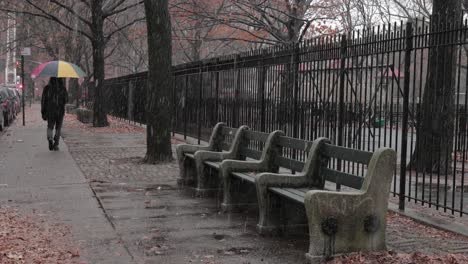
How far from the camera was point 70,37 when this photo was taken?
121ft

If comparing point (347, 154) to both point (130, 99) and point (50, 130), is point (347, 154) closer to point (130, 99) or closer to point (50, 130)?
point (50, 130)

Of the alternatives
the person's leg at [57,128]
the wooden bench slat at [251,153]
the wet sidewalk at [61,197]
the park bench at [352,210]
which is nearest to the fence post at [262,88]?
the wooden bench slat at [251,153]

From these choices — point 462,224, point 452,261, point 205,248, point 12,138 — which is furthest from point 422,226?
point 12,138

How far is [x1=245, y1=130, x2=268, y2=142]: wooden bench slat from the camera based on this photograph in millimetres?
7430

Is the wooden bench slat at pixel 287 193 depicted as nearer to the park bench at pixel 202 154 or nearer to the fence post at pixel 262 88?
the park bench at pixel 202 154

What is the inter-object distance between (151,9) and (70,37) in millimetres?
27475

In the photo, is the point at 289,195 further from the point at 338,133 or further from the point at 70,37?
the point at 70,37

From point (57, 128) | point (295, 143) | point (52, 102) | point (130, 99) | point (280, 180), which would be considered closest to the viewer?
point (280, 180)

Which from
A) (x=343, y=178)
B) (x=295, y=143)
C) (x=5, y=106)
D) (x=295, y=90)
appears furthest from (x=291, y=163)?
(x=5, y=106)

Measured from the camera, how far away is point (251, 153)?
7.80 metres

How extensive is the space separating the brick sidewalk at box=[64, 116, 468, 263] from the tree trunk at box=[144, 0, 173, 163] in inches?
74.5

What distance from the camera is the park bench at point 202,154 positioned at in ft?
26.4

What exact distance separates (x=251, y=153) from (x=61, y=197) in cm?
282

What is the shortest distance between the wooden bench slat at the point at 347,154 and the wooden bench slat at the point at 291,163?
71 centimetres
